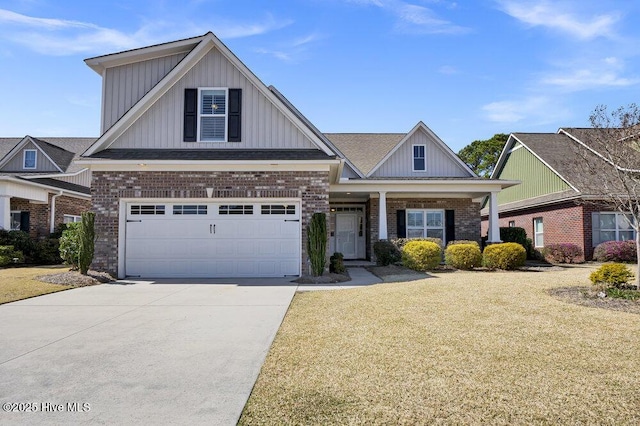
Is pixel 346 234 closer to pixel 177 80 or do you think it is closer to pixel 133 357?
pixel 177 80

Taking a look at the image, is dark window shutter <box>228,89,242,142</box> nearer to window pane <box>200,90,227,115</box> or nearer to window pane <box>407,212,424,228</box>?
window pane <box>200,90,227,115</box>

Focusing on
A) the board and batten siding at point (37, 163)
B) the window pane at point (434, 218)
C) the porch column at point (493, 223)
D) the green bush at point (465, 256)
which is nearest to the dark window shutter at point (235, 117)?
the green bush at point (465, 256)

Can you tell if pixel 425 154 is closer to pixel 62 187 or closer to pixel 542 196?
pixel 542 196

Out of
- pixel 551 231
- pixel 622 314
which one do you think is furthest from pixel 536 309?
pixel 551 231

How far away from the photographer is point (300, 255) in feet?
40.8

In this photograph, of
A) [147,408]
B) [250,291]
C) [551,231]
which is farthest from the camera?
[551,231]

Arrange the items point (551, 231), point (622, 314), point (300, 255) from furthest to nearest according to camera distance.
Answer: point (551, 231), point (300, 255), point (622, 314)

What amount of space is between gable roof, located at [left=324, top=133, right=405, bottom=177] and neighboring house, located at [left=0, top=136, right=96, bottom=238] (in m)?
13.5

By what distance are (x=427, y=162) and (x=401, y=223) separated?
2892mm

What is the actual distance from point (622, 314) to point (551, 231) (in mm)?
14940

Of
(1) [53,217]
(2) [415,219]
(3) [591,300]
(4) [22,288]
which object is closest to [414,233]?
(2) [415,219]

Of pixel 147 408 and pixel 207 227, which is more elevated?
pixel 207 227

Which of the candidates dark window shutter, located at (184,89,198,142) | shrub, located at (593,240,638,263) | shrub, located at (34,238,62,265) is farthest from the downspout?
shrub, located at (593,240,638,263)

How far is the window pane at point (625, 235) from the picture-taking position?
18453 mm
